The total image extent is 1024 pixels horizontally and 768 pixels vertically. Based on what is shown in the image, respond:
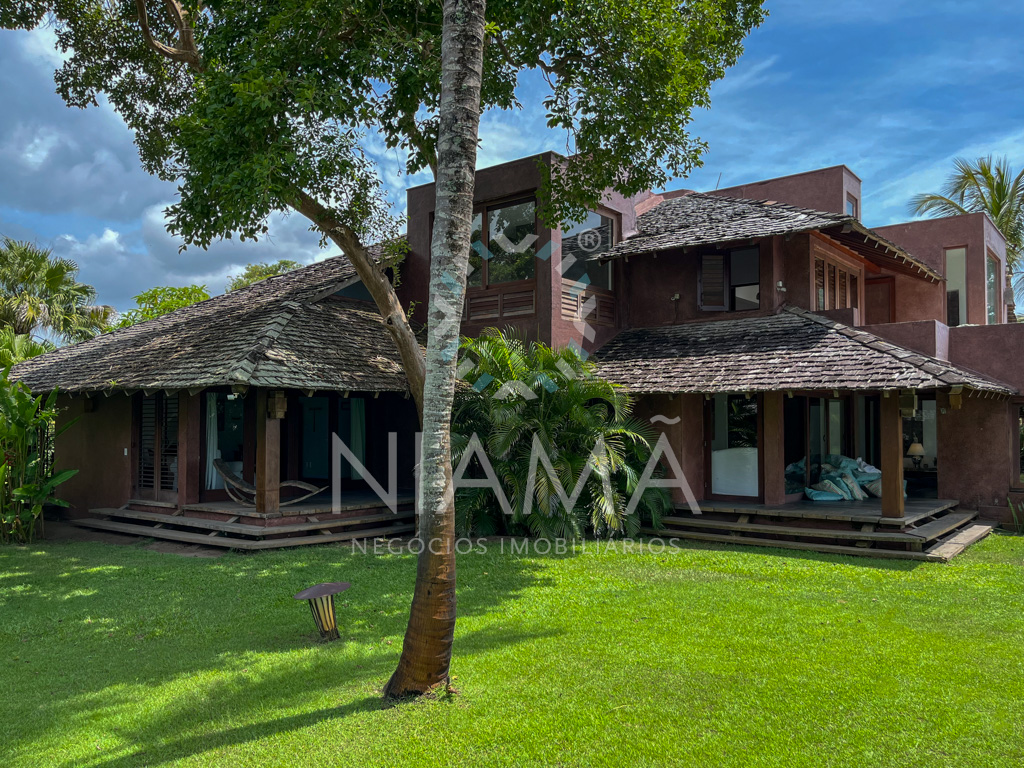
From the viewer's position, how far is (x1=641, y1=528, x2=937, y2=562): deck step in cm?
1071

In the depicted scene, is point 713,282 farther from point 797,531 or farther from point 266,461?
point 266,461

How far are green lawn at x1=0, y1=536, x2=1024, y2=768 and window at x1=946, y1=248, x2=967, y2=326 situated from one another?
9.85 m

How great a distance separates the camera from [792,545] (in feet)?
38.9

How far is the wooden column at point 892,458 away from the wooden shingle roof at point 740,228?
325cm

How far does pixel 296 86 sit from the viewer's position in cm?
992

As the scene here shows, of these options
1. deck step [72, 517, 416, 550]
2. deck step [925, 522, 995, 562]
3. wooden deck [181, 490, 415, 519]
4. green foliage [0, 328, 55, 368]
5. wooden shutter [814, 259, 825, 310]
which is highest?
wooden shutter [814, 259, 825, 310]

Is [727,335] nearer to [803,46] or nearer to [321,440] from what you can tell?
[803,46]

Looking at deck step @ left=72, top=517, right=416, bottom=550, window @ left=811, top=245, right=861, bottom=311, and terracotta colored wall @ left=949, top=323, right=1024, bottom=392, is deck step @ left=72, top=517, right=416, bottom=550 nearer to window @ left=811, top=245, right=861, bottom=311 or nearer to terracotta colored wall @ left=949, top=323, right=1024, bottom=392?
window @ left=811, top=245, right=861, bottom=311

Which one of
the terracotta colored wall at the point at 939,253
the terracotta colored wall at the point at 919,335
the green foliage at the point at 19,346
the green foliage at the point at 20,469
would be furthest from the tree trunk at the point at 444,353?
the green foliage at the point at 19,346

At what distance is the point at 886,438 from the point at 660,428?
365cm

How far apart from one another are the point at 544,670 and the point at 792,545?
23.8 ft

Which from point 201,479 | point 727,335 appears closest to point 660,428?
point 727,335

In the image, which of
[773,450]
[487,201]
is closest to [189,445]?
[487,201]

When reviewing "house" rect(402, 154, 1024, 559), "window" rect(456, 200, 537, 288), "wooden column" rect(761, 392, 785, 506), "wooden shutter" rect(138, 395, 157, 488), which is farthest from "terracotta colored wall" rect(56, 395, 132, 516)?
"wooden column" rect(761, 392, 785, 506)
